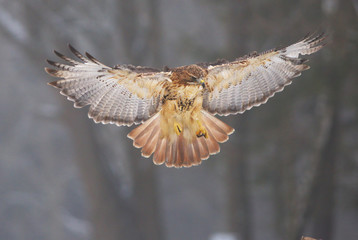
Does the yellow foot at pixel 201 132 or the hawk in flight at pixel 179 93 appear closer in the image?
the hawk in flight at pixel 179 93

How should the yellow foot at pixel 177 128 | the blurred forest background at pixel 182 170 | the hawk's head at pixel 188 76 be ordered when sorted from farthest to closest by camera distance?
the blurred forest background at pixel 182 170
the yellow foot at pixel 177 128
the hawk's head at pixel 188 76

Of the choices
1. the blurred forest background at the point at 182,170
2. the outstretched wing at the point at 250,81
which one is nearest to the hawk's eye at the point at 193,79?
the outstretched wing at the point at 250,81

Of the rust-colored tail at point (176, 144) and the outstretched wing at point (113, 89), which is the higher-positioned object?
the outstretched wing at point (113, 89)

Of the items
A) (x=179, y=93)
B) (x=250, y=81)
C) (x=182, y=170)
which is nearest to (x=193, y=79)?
(x=179, y=93)

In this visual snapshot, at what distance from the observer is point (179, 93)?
3.28 m

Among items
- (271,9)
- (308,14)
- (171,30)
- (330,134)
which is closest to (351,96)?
(330,134)

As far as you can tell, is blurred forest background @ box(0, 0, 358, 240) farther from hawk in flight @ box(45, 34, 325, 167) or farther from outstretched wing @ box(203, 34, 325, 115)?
hawk in flight @ box(45, 34, 325, 167)

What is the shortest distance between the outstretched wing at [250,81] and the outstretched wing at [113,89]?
1.57 ft

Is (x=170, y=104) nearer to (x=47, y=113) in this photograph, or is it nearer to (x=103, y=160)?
(x=103, y=160)

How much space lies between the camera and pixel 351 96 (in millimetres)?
6656

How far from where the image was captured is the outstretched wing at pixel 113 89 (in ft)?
10.3

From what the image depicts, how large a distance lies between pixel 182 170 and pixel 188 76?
9.30m

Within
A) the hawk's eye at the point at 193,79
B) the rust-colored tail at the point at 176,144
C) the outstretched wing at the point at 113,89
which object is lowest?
the rust-colored tail at the point at 176,144

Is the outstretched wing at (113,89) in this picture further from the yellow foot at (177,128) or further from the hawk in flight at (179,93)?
the yellow foot at (177,128)
